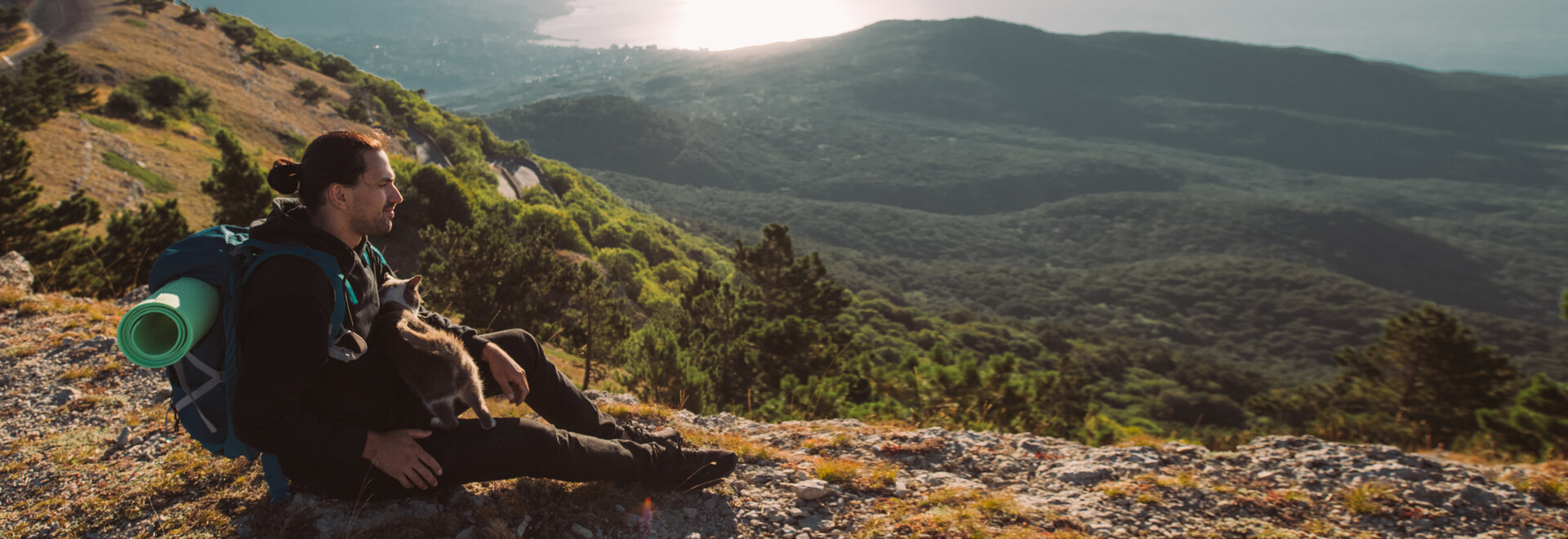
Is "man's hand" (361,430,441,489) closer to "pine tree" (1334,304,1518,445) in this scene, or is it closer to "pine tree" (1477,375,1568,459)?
"pine tree" (1477,375,1568,459)

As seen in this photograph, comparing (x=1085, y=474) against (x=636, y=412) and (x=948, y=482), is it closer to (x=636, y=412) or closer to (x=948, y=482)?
(x=948, y=482)

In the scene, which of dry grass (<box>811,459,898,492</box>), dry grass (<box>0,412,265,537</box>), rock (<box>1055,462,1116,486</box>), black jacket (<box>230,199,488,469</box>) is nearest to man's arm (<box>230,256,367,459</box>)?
black jacket (<box>230,199,488,469</box>)

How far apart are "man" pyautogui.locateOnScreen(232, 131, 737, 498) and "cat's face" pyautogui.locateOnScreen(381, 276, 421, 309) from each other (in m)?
0.05

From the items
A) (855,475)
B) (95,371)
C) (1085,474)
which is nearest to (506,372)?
(855,475)

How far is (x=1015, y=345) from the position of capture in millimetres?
109125

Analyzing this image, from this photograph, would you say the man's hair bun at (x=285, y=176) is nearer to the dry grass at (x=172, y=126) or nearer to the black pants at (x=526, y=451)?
the black pants at (x=526, y=451)

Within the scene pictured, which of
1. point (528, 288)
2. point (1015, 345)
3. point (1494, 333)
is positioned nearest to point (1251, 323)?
point (1494, 333)

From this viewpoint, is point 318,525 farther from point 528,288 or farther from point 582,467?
point 528,288

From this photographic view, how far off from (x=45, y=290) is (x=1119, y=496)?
39.9ft

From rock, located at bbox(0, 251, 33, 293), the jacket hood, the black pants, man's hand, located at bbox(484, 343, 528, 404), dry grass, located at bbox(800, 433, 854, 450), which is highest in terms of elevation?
the jacket hood

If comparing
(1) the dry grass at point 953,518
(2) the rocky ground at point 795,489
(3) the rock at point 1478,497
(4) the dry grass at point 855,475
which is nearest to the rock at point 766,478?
(2) the rocky ground at point 795,489

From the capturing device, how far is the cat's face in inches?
129

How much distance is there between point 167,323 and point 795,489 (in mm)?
3537

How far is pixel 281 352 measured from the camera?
8.35ft
